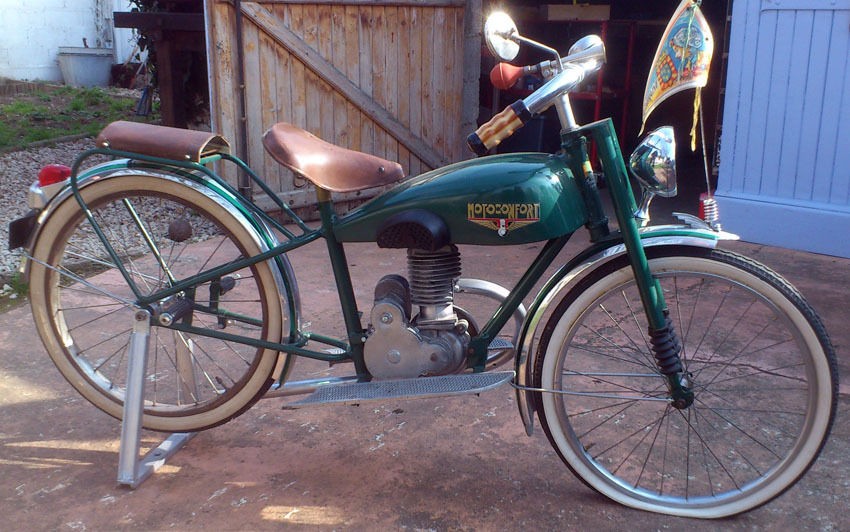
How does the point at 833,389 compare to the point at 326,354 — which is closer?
the point at 833,389

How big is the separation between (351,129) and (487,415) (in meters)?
3.34

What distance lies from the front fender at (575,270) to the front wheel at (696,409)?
0.03 m

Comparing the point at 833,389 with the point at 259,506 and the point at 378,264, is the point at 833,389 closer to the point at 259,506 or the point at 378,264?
the point at 259,506

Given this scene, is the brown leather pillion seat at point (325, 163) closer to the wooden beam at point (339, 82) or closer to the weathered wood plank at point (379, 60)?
the wooden beam at point (339, 82)

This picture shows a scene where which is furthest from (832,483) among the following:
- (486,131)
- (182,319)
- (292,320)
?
(182,319)

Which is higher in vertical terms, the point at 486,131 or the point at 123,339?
the point at 486,131

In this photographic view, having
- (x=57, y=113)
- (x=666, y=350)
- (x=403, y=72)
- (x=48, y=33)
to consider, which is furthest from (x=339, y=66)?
(x=48, y=33)

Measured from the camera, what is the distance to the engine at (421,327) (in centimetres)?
241

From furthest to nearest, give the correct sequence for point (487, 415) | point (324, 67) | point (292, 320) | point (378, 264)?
point (324, 67), point (378, 264), point (487, 415), point (292, 320)

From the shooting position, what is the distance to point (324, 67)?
557 cm

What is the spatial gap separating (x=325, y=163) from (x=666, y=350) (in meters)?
1.10

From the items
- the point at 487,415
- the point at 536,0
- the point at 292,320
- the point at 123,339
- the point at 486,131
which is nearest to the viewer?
the point at 486,131

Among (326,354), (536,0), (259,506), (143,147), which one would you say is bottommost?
(259,506)

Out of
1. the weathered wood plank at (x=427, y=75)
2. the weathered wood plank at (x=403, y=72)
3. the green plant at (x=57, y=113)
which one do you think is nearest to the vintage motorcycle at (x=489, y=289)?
the weathered wood plank at (x=403, y=72)
